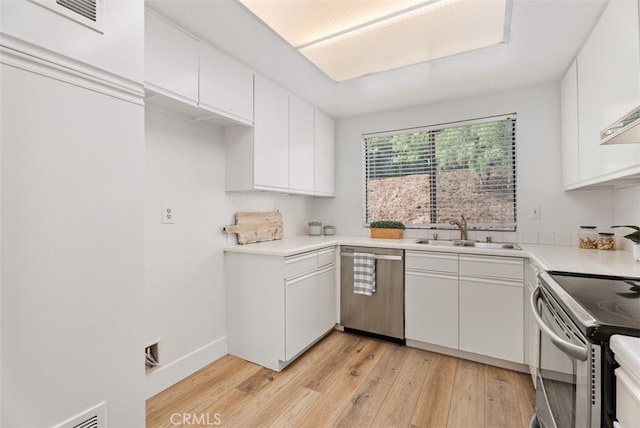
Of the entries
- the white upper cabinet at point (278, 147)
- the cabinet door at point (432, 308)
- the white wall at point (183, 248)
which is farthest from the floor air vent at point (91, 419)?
the cabinet door at point (432, 308)

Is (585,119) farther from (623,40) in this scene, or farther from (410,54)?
(410,54)

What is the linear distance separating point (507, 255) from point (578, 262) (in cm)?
51

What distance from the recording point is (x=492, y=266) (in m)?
2.26

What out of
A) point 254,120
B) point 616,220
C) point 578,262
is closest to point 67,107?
point 254,120

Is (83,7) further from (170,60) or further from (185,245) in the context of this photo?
(185,245)

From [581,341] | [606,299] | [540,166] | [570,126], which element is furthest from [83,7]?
[540,166]

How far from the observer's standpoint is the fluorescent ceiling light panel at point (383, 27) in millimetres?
1638

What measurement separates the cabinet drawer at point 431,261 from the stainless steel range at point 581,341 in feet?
3.26

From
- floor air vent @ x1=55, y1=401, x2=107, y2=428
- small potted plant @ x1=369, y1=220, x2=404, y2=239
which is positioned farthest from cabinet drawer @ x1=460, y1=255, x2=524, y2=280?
floor air vent @ x1=55, y1=401, x2=107, y2=428

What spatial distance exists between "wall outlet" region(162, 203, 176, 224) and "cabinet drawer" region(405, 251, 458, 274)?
1928mm

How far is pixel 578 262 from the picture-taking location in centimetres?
171

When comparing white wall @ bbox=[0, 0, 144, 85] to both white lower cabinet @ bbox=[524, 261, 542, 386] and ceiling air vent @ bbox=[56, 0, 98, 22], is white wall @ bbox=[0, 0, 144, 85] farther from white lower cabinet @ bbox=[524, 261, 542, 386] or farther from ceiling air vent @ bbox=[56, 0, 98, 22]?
white lower cabinet @ bbox=[524, 261, 542, 386]

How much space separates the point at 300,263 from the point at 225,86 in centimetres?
144

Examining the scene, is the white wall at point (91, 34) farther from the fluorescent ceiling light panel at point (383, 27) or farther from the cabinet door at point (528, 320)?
the cabinet door at point (528, 320)
